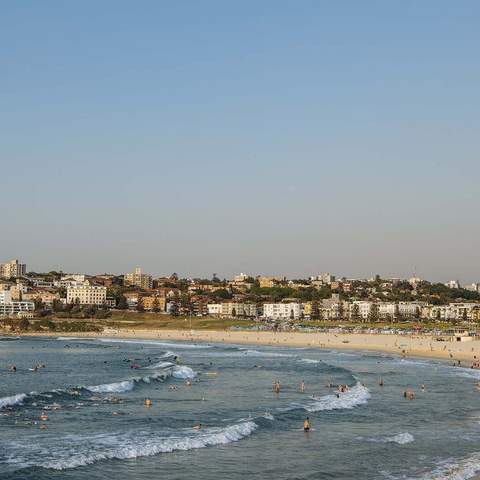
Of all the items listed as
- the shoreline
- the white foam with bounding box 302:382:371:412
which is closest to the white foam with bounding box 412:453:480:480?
the white foam with bounding box 302:382:371:412

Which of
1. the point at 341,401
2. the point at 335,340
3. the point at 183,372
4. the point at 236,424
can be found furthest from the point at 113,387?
the point at 335,340

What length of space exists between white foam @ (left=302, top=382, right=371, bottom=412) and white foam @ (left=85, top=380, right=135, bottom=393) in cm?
1438

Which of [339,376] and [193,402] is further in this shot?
[339,376]

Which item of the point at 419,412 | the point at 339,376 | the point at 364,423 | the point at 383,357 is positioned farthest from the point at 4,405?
the point at 383,357

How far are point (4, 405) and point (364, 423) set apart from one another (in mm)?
21243

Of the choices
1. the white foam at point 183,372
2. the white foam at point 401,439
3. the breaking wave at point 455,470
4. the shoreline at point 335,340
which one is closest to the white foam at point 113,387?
the white foam at point 183,372

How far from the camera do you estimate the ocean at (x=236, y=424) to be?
95.5 feet

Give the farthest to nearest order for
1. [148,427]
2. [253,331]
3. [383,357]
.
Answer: [253,331], [383,357], [148,427]

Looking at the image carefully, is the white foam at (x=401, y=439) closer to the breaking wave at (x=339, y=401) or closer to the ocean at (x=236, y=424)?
the ocean at (x=236, y=424)

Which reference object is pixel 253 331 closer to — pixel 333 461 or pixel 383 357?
pixel 383 357

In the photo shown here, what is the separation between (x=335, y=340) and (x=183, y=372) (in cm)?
6279

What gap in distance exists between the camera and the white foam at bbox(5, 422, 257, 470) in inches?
1178

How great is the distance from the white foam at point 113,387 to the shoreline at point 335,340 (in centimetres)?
4065

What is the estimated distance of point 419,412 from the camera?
144 feet
